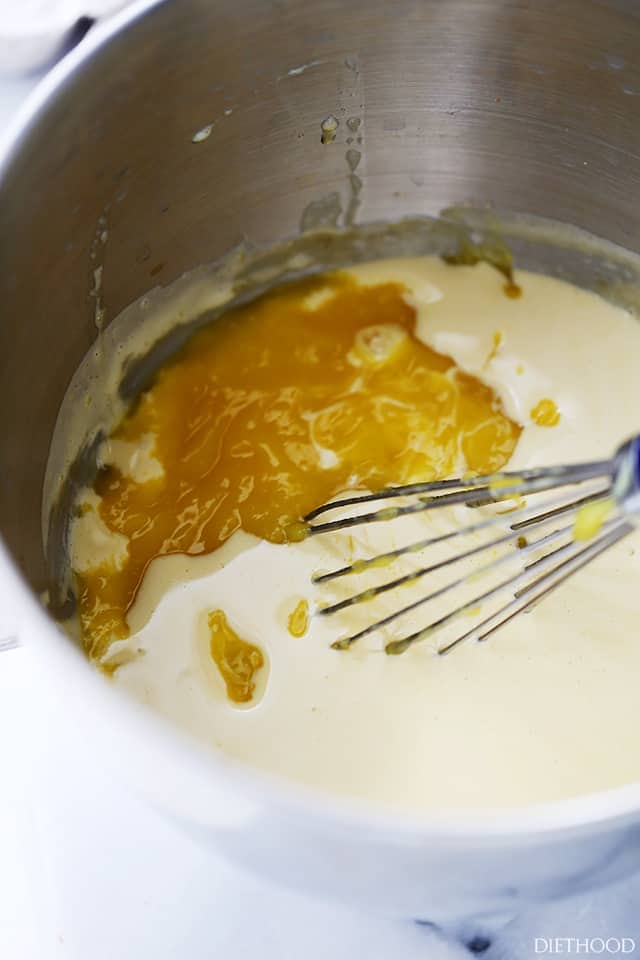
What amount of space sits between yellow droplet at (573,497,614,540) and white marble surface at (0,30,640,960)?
311 millimetres

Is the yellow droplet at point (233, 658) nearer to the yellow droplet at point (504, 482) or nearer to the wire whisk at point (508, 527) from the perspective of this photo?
the wire whisk at point (508, 527)

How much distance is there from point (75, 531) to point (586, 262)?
644 mm

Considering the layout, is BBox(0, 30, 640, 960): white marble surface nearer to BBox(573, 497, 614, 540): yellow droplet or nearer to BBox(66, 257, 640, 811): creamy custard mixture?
BBox(66, 257, 640, 811): creamy custard mixture

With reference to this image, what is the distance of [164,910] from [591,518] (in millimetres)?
448

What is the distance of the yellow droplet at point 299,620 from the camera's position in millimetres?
896

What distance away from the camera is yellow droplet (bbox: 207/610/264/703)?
867 millimetres

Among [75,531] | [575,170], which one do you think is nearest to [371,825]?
[75,531]

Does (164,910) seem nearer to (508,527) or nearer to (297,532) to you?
(297,532)

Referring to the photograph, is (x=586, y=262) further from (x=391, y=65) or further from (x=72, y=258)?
(x=72, y=258)

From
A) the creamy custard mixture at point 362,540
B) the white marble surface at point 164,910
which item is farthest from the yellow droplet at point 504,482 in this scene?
the white marble surface at point 164,910

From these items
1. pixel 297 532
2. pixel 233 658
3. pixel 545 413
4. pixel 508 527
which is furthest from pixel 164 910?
pixel 545 413

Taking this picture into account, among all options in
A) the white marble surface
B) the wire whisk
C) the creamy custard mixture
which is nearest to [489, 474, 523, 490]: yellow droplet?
the wire whisk

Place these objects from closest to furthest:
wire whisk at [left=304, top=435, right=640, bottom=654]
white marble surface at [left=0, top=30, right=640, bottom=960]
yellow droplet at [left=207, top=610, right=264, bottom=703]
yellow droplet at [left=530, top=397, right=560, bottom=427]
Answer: wire whisk at [left=304, top=435, right=640, bottom=654] < white marble surface at [left=0, top=30, right=640, bottom=960] < yellow droplet at [left=207, top=610, right=264, bottom=703] < yellow droplet at [left=530, top=397, right=560, bottom=427]

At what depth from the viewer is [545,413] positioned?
1.05 metres
